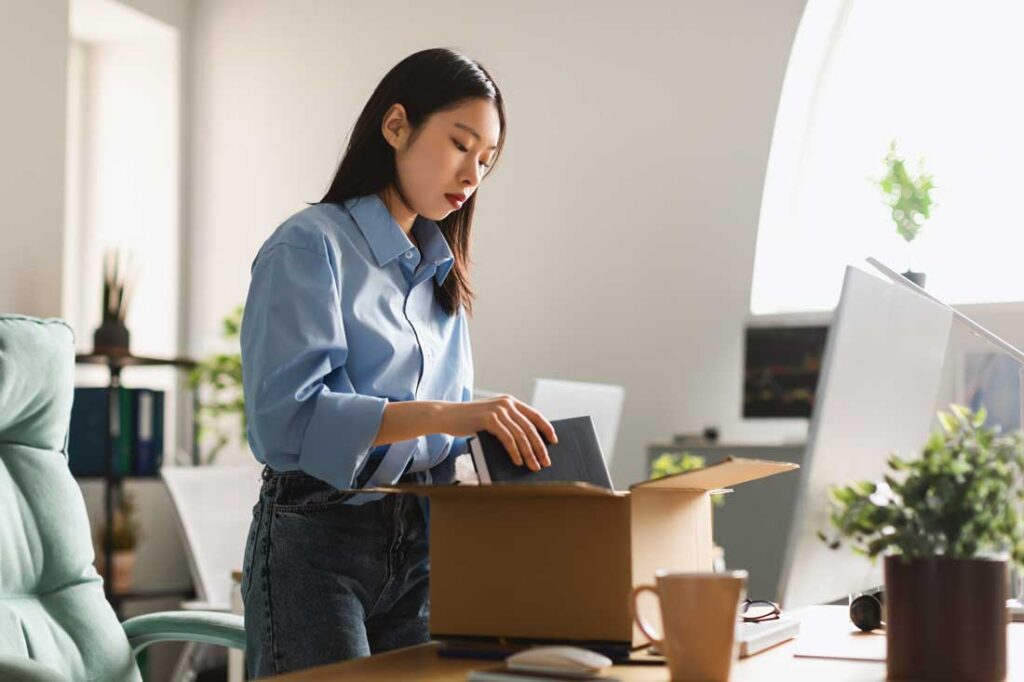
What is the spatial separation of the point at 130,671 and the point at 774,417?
9.36ft

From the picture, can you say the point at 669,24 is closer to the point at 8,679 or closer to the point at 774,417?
the point at 774,417

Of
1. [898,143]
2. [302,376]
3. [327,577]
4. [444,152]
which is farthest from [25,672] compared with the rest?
[898,143]

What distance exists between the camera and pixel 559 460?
1.17m

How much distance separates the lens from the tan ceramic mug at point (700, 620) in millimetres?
960

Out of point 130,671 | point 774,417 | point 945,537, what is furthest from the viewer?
point 774,417

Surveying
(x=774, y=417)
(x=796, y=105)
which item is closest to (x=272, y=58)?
(x=796, y=105)

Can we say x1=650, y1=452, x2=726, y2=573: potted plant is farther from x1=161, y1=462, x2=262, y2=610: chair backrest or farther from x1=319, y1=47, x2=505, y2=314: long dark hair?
x1=319, y1=47, x2=505, y2=314: long dark hair

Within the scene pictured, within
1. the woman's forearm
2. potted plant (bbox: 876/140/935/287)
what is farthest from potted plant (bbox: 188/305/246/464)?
the woman's forearm

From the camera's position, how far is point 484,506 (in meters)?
1.19

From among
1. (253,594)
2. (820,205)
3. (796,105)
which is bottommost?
(253,594)

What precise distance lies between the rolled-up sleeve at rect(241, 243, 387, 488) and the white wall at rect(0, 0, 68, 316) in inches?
108

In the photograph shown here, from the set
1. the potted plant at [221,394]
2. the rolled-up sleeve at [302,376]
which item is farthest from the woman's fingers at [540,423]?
the potted plant at [221,394]

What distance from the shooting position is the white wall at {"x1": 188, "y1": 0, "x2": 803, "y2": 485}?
4336 mm

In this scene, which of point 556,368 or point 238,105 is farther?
point 238,105
